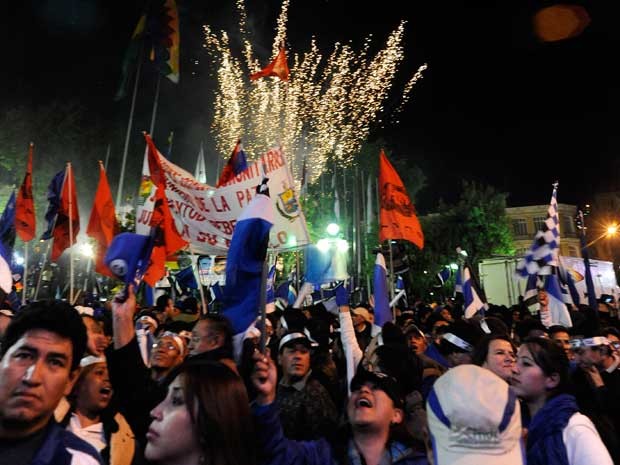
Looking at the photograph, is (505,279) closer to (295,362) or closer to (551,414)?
(295,362)

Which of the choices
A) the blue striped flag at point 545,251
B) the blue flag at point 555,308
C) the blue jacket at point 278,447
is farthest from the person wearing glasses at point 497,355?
the blue striped flag at point 545,251

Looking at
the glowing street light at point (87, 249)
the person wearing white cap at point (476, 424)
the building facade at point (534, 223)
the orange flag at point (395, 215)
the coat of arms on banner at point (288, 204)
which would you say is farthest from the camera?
the building facade at point (534, 223)

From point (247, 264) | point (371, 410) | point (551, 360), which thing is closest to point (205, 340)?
point (247, 264)

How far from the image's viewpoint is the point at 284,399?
457 cm

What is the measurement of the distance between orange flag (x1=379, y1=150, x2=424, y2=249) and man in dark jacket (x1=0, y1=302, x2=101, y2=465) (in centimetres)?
785

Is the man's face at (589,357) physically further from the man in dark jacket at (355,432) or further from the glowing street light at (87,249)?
the glowing street light at (87,249)

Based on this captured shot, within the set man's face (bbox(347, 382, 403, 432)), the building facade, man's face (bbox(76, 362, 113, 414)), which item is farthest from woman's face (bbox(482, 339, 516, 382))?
the building facade

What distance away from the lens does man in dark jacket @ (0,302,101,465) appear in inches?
78.5

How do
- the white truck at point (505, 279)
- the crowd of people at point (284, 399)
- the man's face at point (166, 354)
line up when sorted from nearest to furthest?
1. the crowd of people at point (284, 399)
2. the man's face at point (166, 354)
3. the white truck at point (505, 279)

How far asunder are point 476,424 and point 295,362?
10.8ft

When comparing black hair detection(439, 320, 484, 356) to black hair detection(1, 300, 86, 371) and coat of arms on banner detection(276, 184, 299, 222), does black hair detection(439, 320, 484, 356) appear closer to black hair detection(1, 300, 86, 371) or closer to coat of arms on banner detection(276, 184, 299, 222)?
coat of arms on banner detection(276, 184, 299, 222)

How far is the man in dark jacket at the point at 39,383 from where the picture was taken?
1994 millimetres

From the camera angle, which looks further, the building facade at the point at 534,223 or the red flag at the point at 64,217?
the building facade at the point at 534,223

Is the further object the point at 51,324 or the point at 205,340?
the point at 205,340
